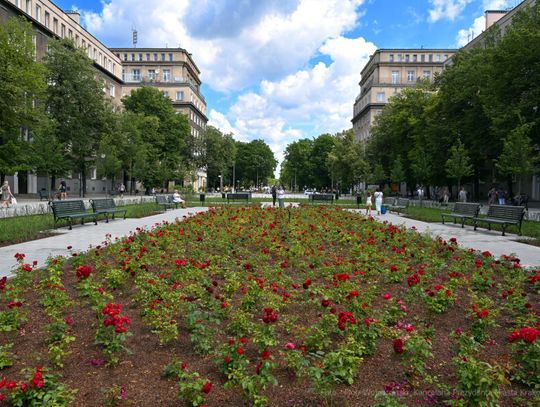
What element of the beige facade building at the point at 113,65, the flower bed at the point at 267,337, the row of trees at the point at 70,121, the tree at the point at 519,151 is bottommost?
the flower bed at the point at 267,337

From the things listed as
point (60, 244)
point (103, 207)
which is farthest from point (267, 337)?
point (103, 207)

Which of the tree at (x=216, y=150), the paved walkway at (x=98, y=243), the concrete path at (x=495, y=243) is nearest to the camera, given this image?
the paved walkway at (x=98, y=243)

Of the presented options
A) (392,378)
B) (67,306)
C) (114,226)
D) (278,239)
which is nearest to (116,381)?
(67,306)

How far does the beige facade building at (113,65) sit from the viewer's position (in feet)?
133

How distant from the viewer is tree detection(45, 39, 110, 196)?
3706 centimetres

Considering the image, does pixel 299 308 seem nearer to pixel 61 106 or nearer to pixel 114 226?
pixel 114 226

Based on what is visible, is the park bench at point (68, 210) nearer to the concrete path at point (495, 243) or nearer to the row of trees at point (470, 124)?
the concrete path at point (495, 243)

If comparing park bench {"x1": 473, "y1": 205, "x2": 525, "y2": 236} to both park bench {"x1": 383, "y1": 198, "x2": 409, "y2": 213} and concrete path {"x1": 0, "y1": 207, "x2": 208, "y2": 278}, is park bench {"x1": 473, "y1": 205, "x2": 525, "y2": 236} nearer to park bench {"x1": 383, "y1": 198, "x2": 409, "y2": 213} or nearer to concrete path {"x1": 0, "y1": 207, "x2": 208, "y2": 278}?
park bench {"x1": 383, "y1": 198, "x2": 409, "y2": 213}

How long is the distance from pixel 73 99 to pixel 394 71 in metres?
59.9

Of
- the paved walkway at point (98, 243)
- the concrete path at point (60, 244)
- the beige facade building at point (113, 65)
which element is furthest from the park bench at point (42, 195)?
the paved walkway at point (98, 243)

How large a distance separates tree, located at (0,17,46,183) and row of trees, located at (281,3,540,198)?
3025 centimetres

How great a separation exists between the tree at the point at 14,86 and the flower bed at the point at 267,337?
21.5 metres

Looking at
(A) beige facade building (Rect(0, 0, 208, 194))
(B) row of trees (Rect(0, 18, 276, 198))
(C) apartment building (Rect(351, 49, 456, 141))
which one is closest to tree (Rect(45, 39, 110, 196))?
(B) row of trees (Rect(0, 18, 276, 198))

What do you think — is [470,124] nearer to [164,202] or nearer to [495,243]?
[495,243]
